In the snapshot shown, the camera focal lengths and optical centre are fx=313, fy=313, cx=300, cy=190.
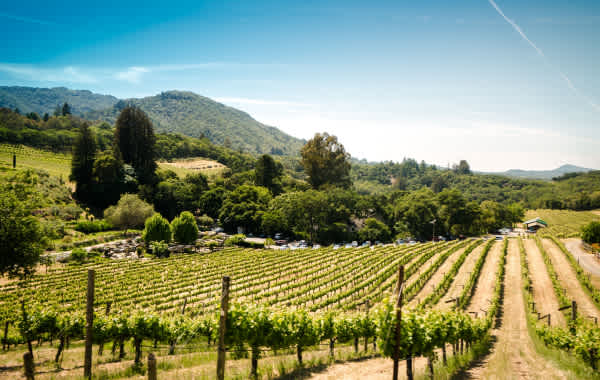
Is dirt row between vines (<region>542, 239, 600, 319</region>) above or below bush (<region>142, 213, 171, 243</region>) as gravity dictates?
below

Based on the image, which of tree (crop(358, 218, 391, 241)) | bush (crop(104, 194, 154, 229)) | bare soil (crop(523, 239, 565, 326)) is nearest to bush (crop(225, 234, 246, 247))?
bush (crop(104, 194, 154, 229))

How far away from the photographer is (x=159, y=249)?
159 ft

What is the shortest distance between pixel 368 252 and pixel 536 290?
76.6ft

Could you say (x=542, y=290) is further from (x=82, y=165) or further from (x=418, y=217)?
(x=82, y=165)

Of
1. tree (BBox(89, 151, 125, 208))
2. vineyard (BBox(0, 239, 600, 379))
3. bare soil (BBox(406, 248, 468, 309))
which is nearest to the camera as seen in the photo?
vineyard (BBox(0, 239, 600, 379))

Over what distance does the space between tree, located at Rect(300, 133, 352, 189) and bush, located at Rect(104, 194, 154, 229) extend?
42041mm

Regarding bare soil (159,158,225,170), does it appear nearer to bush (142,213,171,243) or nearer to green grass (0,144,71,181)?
green grass (0,144,71,181)

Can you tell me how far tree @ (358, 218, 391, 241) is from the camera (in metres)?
71.6

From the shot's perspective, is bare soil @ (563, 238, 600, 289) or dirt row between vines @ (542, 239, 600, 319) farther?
bare soil @ (563, 238, 600, 289)

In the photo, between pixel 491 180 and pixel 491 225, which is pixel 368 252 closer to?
pixel 491 225

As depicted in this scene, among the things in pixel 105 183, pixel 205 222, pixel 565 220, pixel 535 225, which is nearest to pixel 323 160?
pixel 205 222

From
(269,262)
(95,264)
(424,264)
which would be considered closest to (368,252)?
(424,264)

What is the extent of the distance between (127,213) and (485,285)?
60619 mm

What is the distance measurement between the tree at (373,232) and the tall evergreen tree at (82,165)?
62866 millimetres
